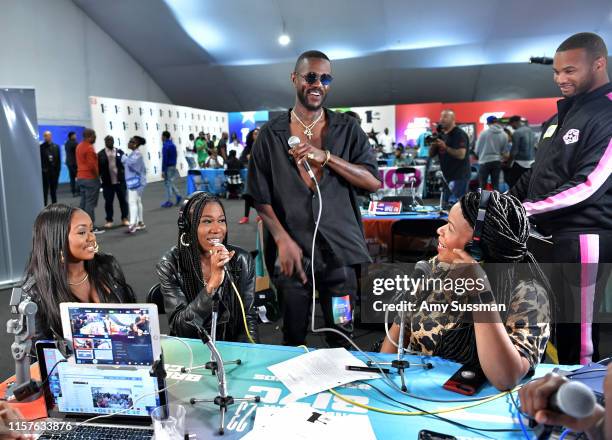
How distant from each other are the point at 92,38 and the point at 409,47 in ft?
31.3

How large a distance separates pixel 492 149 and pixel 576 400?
7904mm

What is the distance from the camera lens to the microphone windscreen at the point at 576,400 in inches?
25.2

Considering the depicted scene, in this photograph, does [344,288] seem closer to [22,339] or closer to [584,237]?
[584,237]

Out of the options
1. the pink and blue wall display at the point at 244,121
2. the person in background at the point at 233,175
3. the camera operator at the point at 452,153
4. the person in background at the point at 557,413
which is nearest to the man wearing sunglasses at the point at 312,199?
the person in background at the point at 557,413

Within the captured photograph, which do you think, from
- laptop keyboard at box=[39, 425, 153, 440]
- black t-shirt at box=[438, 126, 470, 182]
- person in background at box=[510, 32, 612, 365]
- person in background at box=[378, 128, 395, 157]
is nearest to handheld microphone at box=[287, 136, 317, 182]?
person in background at box=[510, 32, 612, 365]

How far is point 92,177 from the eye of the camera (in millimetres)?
7086

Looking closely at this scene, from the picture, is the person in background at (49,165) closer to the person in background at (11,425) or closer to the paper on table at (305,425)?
the person in background at (11,425)

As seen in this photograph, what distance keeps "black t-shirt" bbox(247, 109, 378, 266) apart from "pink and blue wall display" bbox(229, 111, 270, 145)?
15.1 m

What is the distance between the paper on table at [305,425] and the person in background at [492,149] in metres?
7.20

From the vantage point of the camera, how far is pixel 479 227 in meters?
1.26

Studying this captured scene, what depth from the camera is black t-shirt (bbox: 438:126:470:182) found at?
6.11 meters

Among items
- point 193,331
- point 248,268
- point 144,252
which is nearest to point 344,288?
point 248,268

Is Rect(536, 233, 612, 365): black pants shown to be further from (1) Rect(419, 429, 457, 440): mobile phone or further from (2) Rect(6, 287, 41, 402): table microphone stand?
(2) Rect(6, 287, 41, 402): table microphone stand

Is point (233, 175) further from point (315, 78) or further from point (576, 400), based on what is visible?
point (576, 400)
